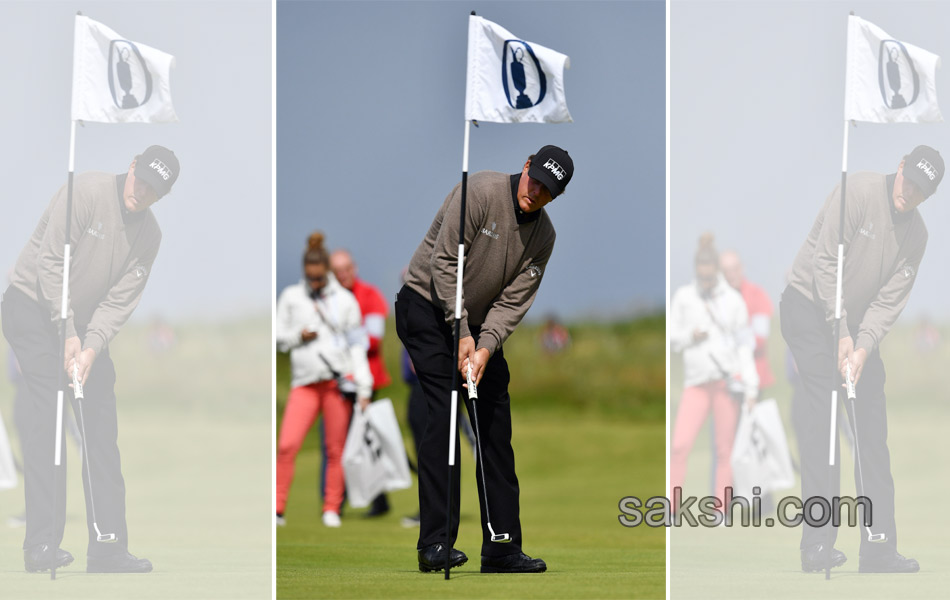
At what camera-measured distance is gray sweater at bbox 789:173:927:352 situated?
691cm

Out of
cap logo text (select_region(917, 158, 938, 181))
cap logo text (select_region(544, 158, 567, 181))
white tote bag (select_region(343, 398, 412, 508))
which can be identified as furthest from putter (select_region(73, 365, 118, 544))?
cap logo text (select_region(917, 158, 938, 181))

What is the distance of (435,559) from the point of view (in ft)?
20.1

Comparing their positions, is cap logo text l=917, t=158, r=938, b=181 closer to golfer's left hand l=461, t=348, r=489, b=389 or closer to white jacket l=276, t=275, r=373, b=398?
golfer's left hand l=461, t=348, r=489, b=389

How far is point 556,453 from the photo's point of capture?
17516 millimetres

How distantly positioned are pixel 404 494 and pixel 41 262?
6.37 meters

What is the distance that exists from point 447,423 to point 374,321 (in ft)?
13.6

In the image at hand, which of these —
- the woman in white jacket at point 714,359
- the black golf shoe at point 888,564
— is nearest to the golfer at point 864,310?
the black golf shoe at point 888,564

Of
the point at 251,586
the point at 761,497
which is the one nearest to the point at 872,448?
the point at 761,497

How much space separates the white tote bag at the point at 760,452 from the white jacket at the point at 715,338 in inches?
7.2

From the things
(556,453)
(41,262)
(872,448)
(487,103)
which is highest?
(487,103)

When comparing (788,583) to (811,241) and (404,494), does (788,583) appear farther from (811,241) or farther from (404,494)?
(404,494)

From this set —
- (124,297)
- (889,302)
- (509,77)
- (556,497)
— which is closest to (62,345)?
(124,297)

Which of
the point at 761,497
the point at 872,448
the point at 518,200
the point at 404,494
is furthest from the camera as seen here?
the point at 404,494

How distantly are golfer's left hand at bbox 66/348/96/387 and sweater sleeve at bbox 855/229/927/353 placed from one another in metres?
3.98
